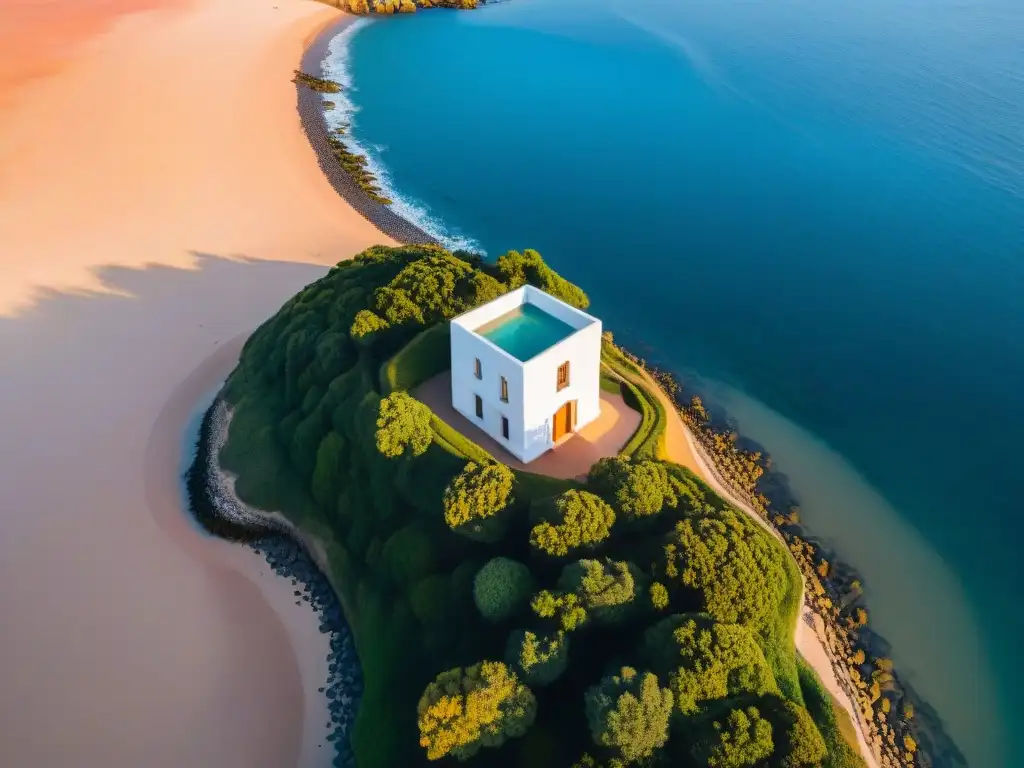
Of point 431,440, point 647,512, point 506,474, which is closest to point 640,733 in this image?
point 647,512

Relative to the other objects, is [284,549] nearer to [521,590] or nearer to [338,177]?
[521,590]

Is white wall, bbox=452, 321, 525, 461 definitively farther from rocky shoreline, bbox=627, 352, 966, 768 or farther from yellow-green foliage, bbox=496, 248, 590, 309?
rocky shoreline, bbox=627, 352, 966, 768

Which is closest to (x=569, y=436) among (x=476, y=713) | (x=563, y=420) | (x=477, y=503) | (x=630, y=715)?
(x=563, y=420)

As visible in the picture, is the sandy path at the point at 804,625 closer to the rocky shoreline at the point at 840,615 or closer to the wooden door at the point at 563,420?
the rocky shoreline at the point at 840,615

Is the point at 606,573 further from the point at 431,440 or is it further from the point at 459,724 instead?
the point at 431,440

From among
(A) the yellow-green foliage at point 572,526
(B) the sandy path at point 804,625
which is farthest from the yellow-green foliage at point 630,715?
(B) the sandy path at point 804,625

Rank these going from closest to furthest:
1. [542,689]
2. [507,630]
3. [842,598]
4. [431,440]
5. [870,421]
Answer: [542,689] → [507,630] → [431,440] → [842,598] → [870,421]
